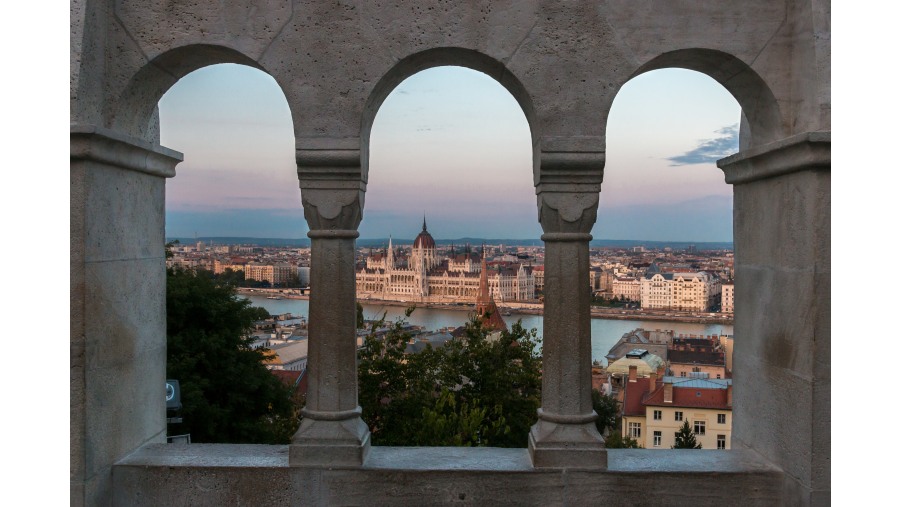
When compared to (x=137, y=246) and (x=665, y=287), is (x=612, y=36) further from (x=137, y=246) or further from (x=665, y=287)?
(x=665, y=287)

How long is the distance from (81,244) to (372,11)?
1.84m

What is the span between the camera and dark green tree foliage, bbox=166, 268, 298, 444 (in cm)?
1343

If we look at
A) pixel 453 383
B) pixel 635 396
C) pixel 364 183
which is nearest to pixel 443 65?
pixel 364 183

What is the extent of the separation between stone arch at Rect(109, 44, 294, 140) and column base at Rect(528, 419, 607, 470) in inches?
82.9

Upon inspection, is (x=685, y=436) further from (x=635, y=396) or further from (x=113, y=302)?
(x=113, y=302)

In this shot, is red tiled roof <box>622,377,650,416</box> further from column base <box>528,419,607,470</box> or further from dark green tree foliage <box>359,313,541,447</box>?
column base <box>528,419,607,470</box>

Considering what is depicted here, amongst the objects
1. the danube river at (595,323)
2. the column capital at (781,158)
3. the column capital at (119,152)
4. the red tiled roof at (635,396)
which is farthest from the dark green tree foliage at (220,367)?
the column capital at (781,158)

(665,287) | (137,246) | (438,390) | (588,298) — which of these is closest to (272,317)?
(438,390)

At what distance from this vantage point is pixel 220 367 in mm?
14633

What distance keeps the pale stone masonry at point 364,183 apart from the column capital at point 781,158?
0.09 ft

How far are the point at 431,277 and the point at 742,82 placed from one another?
40.2ft

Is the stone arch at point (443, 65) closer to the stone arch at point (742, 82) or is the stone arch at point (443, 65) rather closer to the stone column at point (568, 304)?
the stone column at point (568, 304)

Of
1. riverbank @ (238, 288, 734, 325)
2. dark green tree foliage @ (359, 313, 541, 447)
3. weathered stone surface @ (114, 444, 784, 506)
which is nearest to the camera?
weathered stone surface @ (114, 444, 784, 506)

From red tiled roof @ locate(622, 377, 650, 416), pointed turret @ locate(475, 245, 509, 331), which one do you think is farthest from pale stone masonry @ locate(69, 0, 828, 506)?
red tiled roof @ locate(622, 377, 650, 416)
